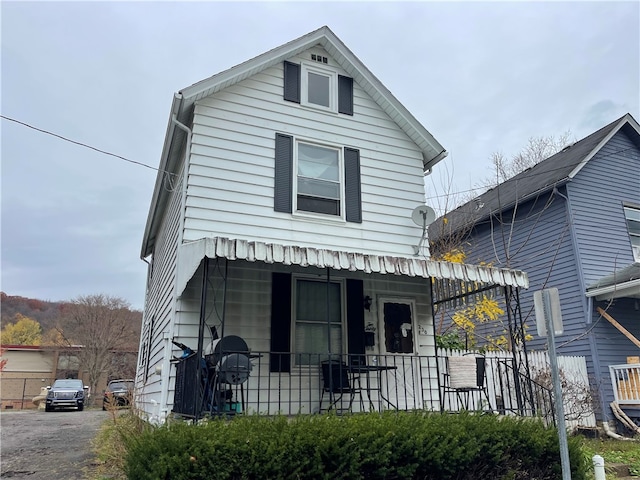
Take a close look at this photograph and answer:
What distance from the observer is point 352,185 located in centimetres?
858

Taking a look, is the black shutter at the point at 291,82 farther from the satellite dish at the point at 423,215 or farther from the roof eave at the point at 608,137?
the roof eave at the point at 608,137

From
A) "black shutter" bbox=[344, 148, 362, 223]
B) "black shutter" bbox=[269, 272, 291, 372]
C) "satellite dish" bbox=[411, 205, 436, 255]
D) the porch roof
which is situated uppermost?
"black shutter" bbox=[344, 148, 362, 223]

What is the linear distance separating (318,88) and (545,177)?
8.58 m

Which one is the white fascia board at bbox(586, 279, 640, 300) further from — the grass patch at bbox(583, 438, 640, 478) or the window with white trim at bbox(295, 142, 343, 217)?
the window with white trim at bbox(295, 142, 343, 217)

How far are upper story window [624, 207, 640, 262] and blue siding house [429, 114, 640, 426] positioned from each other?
0.03 m

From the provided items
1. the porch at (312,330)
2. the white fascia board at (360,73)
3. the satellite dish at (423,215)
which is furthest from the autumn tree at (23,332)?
the satellite dish at (423,215)

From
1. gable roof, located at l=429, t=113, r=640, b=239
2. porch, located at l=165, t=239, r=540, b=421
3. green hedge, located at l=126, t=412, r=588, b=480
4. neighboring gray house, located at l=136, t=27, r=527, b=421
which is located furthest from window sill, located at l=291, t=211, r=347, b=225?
gable roof, located at l=429, t=113, r=640, b=239

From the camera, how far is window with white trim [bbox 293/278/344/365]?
7.44 metres

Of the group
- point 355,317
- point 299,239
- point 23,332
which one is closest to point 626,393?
point 355,317

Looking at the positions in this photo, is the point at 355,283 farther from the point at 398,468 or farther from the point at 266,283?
the point at 398,468

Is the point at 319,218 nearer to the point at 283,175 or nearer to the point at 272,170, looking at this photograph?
the point at 283,175

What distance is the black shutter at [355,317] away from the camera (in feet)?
25.1

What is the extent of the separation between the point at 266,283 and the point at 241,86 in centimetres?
360

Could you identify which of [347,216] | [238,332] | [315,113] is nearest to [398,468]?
[238,332]
